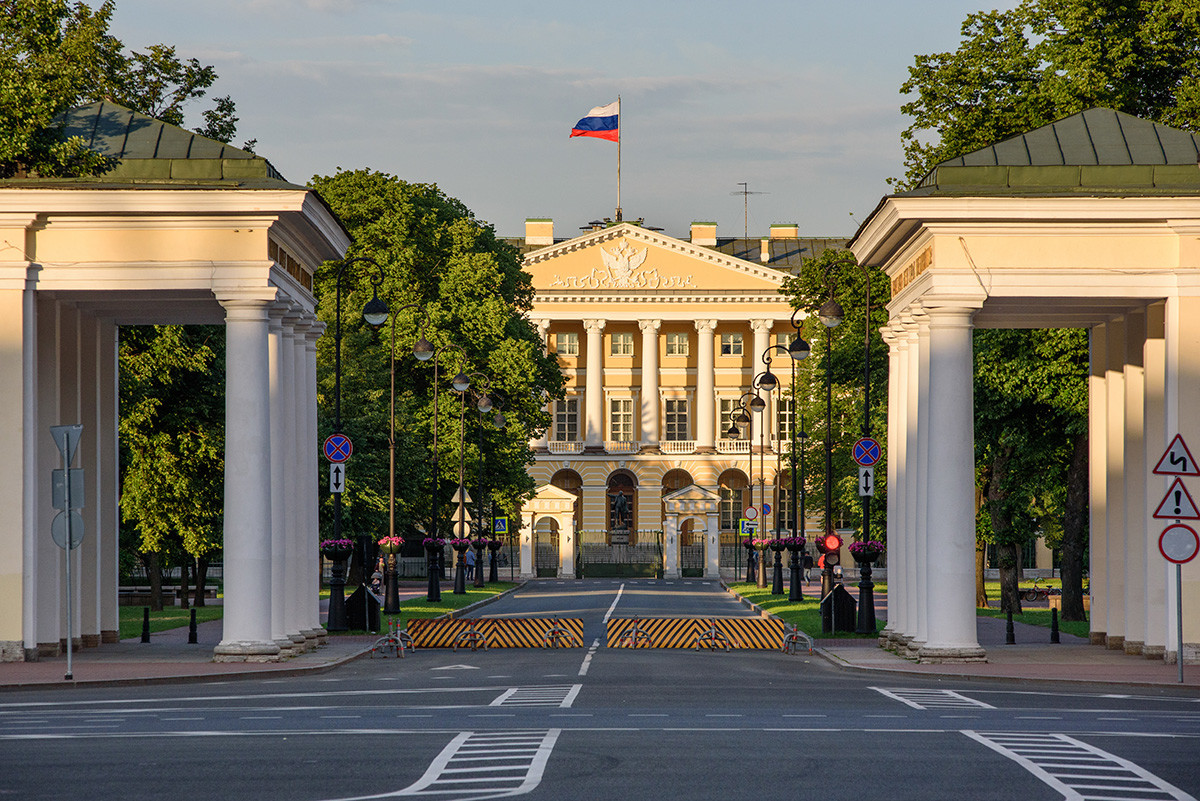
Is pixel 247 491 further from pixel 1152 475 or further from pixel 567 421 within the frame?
pixel 567 421

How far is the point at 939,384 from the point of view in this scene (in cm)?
2634

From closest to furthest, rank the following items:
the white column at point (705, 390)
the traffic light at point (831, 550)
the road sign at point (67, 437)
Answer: the road sign at point (67, 437), the traffic light at point (831, 550), the white column at point (705, 390)

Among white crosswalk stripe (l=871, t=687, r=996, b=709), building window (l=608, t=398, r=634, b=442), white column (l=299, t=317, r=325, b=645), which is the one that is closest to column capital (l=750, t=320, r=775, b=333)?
building window (l=608, t=398, r=634, b=442)

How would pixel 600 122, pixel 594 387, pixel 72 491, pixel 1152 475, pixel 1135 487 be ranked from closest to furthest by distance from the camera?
pixel 72 491 → pixel 1152 475 → pixel 1135 487 → pixel 600 122 → pixel 594 387

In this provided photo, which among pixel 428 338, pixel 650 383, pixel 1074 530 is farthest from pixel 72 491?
pixel 650 383

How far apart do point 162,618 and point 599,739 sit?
105ft

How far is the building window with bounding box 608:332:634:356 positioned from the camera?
4387 inches

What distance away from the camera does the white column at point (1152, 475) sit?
26688mm

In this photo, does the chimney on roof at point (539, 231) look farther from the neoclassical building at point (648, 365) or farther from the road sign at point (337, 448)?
the road sign at point (337, 448)

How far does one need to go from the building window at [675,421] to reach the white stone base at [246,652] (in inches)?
3360

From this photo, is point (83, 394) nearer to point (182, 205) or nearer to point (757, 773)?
point (182, 205)

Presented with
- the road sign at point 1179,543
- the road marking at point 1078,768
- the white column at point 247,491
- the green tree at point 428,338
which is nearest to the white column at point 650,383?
the green tree at point 428,338

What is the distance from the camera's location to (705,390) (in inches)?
4291

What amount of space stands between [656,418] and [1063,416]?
7016 cm
